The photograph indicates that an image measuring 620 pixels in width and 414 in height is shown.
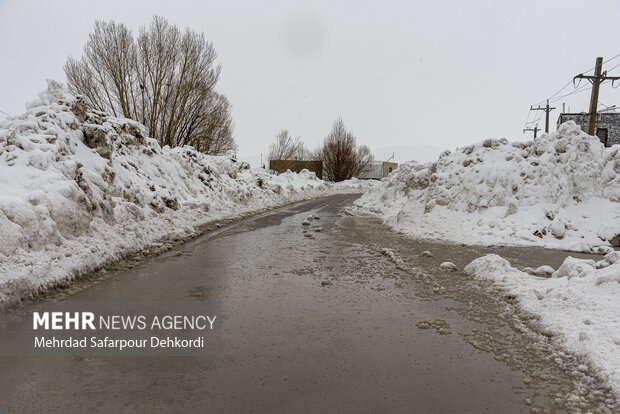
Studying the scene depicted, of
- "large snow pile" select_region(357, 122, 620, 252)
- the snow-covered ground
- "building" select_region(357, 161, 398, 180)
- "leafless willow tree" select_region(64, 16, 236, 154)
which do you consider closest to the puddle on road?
"large snow pile" select_region(357, 122, 620, 252)

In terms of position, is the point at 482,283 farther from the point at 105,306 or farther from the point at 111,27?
the point at 111,27

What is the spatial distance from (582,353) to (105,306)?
15.3 ft

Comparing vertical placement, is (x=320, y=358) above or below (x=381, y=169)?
below

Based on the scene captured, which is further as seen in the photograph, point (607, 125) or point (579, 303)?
point (607, 125)

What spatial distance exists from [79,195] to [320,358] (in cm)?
586

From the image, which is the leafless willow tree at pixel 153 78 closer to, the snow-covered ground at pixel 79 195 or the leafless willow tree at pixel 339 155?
the snow-covered ground at pixel 79 195

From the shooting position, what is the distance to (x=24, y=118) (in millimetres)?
8773

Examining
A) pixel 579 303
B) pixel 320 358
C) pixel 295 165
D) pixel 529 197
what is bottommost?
pixel 320 358

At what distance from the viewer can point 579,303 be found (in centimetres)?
418

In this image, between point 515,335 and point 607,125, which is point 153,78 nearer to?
point 515,335

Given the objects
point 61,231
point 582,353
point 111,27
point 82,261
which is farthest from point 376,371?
point 111,27

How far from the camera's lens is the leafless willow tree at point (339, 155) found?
156 ft

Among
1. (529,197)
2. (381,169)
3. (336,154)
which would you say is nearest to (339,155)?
(336,154)

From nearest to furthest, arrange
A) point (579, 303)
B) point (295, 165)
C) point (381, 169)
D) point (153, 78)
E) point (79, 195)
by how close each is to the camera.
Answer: point (579, 303), point (79, 195), point (153, 78), point (295, 165), point (381, 169)
